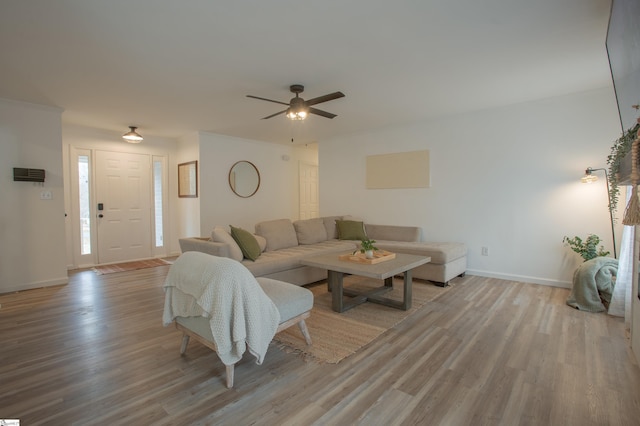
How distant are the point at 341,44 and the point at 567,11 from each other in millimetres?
1564

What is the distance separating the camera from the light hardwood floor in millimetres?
1729

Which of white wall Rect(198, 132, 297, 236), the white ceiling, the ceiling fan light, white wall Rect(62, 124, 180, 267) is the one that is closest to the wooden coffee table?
the ceiling fan light

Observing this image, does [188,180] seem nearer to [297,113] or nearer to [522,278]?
[297,113]

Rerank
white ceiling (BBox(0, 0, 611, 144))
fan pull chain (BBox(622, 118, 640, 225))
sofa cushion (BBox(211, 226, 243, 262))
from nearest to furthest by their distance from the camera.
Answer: fan pull chain (BBox(622, 118, 640, 225)), white ceiling (BBox(0, 0, 611, 144)), sofa cushion (BBox(211, 226, 243, 262))

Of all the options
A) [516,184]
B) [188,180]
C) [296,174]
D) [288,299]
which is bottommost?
[288,299]

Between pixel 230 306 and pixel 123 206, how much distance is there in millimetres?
5132

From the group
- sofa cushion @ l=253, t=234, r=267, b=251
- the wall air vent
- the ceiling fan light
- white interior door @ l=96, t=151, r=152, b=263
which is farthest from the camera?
white interior door @ l=96, t=151, r=152, b=263

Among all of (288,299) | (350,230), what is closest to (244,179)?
(350,230)

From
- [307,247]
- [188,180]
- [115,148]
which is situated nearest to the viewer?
[307,247]

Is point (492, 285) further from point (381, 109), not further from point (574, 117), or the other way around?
point (381, 109)

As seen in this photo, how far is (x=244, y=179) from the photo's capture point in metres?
6.41

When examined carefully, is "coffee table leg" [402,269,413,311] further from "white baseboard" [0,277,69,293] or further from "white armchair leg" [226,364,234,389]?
"white baseboard" [0,277,69,293]

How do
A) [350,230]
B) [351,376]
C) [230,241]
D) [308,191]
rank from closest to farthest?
[351,376]
[230,241]
[350,230]
[308,191]

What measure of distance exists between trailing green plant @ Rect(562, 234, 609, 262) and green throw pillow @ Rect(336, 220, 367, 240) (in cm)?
279
